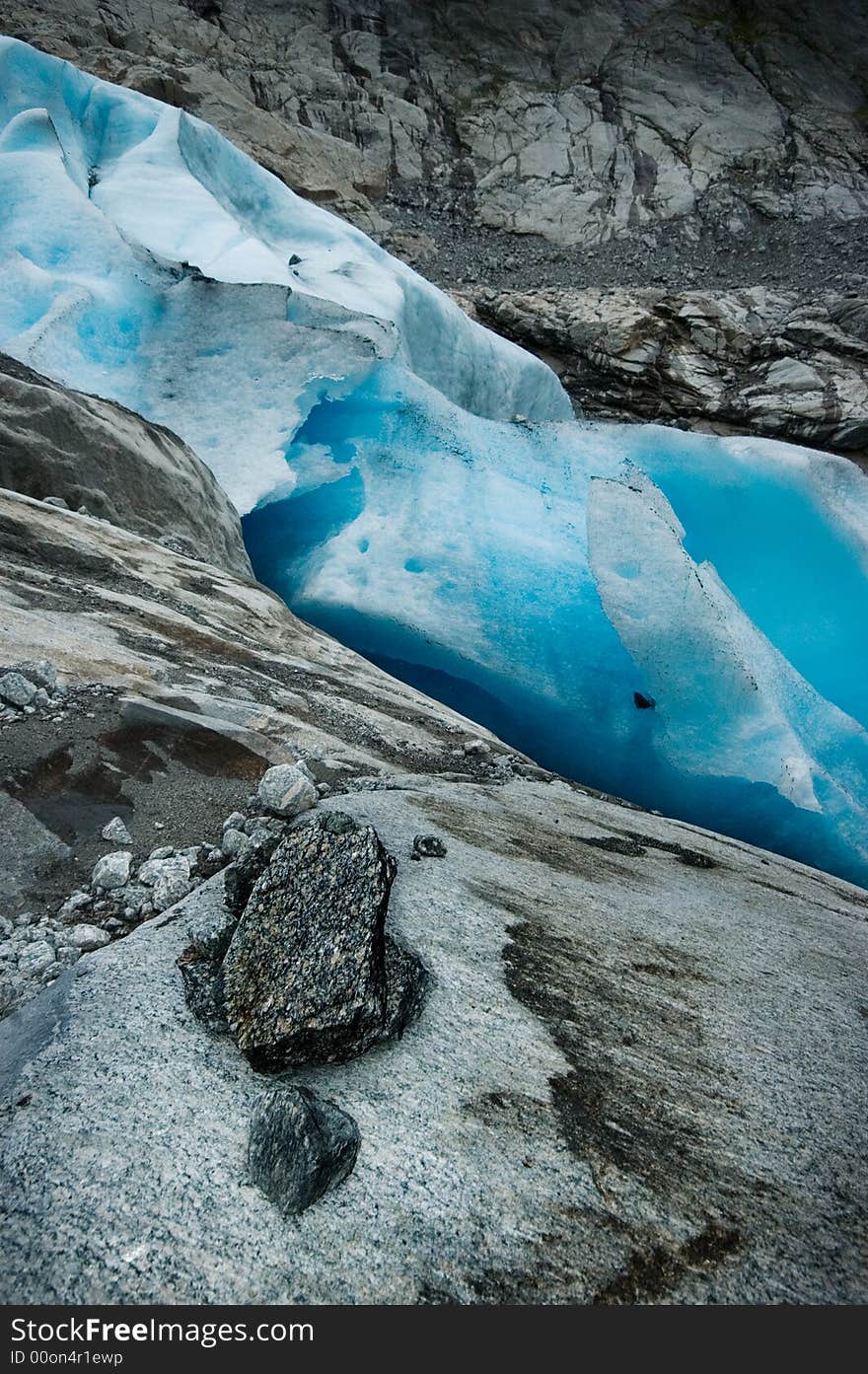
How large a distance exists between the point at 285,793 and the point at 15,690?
1.22 metres

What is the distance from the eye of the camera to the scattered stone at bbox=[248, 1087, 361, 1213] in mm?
1409

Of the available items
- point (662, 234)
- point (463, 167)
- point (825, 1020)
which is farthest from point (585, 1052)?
point (463, 167)

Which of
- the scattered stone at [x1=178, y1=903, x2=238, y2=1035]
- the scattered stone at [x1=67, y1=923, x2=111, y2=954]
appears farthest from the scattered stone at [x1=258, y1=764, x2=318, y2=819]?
the scattered stone at [x1=67, y1=923, x2=111, y2=954]

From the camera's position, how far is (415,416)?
8508 mm

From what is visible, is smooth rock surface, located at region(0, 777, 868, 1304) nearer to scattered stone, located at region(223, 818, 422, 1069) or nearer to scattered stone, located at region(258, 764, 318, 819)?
scattered stone, located at region(223, 818, 422, 1069)

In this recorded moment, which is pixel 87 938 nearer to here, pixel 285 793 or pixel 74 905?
pixel 74 905

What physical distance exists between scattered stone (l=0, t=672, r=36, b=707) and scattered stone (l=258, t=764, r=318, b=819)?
105 centimetres

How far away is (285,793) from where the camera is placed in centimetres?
290

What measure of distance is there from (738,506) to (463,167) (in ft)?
65.6

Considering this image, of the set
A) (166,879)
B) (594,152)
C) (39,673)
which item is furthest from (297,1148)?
(594,152)

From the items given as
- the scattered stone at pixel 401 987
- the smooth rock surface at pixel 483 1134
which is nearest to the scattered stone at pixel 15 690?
the smooth rock surface at pixel 483 1134

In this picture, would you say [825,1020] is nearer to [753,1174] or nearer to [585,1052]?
[753,1174]

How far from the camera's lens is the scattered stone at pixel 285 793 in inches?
114

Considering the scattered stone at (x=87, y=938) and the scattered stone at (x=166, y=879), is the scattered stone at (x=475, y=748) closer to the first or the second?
the scattered stone at (x=166, y=879)
